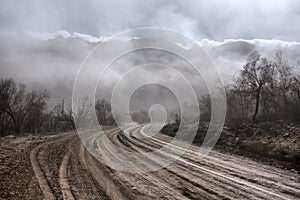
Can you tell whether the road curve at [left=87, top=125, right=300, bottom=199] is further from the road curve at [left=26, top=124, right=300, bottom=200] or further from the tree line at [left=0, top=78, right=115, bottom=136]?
the tree line at [left=0, top=78, right=115, bottom=136]

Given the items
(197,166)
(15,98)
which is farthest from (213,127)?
(15,98)

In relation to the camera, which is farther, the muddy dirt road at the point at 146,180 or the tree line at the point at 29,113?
the tree line at the point at 29,113

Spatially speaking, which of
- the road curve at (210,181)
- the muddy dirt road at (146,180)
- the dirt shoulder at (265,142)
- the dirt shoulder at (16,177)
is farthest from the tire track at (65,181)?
the dirt shoulder at (265,142)

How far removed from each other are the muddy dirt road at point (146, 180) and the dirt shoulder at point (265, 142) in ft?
5.54

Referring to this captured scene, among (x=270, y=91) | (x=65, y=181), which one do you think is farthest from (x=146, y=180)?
(x=270, y=91)

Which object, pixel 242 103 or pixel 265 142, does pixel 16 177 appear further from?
pixel 242 103

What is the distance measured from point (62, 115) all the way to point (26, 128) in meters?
12.7

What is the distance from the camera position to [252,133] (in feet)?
70.5

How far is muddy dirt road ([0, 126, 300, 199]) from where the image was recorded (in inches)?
345

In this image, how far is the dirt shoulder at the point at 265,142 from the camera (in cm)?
1469

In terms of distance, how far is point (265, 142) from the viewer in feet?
58.0

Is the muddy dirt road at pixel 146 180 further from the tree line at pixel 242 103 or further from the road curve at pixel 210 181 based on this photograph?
the tree line at pixel 242 103

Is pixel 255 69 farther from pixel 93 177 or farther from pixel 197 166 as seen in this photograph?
pixel 93 177

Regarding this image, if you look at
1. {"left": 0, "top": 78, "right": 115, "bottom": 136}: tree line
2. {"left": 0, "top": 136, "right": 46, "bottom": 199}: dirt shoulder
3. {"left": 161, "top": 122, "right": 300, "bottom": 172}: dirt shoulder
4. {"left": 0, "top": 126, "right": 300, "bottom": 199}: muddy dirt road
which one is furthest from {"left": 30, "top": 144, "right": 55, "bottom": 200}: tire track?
{"left": 0, "top": 78, "right": 115, "bottom": 136}: tree line
